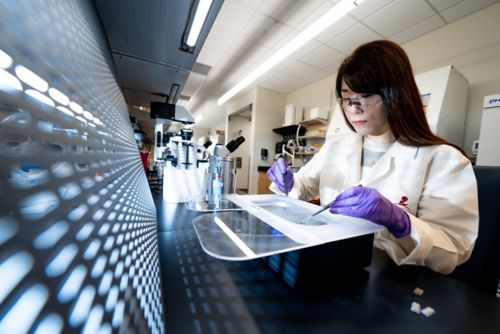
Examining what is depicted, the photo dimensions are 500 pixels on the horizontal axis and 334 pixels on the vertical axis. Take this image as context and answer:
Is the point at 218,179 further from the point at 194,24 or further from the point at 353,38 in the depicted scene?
the point at 353,38

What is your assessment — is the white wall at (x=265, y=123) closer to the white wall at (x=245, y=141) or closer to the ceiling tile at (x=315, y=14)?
the white wall at (x=245, y=141)

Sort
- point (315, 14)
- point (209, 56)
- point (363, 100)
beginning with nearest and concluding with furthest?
point (363, 100)
point (315, 14)
point (209, 56)

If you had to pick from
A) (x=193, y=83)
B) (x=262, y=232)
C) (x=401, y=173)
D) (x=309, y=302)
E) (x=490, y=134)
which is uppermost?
(x=193, y=83)

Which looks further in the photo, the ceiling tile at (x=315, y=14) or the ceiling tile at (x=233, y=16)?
the ceiling tile at (x=233, y=16)

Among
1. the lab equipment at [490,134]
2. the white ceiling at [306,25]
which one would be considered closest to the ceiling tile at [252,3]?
the white ceiling at [306,25]

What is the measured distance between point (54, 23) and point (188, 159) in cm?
110

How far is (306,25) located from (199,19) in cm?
196

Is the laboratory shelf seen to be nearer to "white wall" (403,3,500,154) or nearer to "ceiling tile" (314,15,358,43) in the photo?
"ceiling tile" (314,15,358,43)

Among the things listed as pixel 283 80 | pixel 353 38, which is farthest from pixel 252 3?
pixel 283 80

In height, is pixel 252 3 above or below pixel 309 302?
above

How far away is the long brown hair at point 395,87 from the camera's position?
792mm

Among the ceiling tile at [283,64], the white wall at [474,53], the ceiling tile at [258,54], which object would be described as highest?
the ceiling tile at [258,54]

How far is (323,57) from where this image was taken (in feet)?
9.45

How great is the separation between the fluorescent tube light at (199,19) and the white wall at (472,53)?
279cm
